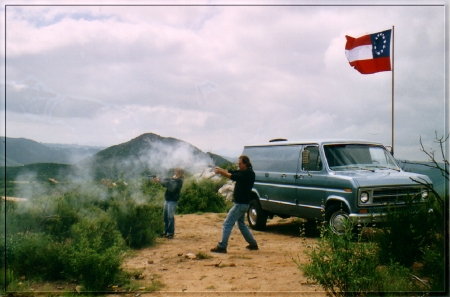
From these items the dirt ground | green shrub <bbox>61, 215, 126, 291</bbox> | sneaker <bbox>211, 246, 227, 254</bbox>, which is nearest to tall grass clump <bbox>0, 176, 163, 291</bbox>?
green shrub <bbox>61, 215, 126, 291</bbox>

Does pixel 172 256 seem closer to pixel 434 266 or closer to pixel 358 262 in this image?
pixel 358 262

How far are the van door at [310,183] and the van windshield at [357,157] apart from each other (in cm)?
30

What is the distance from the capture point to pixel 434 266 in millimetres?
5602

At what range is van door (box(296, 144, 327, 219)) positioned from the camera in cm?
973

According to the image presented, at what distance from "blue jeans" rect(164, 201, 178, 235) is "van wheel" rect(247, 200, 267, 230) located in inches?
101

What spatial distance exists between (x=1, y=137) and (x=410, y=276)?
6925 mm

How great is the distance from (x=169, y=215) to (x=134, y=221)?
1071 millimetres

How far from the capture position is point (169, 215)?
34.4 feet

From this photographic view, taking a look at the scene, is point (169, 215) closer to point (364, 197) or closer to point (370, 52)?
point (364, 197)

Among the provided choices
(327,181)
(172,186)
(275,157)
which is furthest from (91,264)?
(275,157)

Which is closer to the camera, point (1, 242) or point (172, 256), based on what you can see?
point (1, 242)

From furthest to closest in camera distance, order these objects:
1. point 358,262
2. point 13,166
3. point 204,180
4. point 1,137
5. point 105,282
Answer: point 204,180 < point 13,166 < point 1,137 < point 105,282 < point 358,262

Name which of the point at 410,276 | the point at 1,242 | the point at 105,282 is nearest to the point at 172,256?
the point at 105,282

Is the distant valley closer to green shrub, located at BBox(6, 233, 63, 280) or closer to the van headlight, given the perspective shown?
the van headlight
